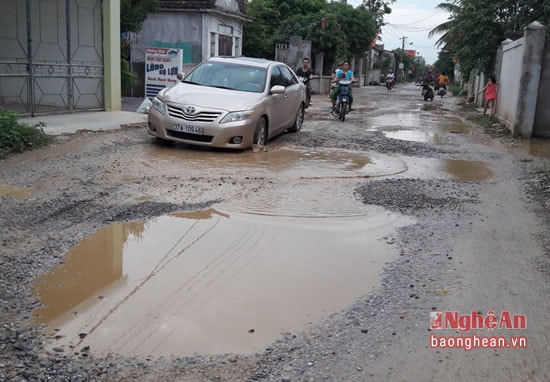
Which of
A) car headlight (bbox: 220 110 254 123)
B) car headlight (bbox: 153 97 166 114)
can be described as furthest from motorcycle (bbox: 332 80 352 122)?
car headlight (bbox: 153 97 166 114)

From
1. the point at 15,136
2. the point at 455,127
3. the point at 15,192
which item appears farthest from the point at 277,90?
the point at 455,127

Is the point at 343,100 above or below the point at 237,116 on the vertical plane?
above

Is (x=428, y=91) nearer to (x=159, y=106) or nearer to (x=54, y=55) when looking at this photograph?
(x=54, y=55)

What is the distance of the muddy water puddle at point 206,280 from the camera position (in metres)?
3.41

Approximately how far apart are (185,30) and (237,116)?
14254 millimetres

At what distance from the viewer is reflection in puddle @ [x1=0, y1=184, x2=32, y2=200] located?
6.19 m

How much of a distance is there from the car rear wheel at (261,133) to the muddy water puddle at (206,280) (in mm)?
4121

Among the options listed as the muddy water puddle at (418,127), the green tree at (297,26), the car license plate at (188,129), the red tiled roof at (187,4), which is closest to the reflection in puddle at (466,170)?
the muddy water puddle at (418,127)

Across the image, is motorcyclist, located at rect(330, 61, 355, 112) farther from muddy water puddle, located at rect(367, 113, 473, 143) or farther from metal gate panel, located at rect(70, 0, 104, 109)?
metal gate panel, located at rect(70, 0, 104, 109)

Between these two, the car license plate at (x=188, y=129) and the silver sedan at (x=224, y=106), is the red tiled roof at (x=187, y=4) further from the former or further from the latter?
the car license plate at (x=188, y=129)

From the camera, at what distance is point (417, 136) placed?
13.4m

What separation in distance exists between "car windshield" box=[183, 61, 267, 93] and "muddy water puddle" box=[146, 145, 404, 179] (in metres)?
1.31

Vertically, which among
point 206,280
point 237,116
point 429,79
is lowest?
point 206,280

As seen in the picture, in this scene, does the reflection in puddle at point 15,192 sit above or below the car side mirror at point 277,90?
below
